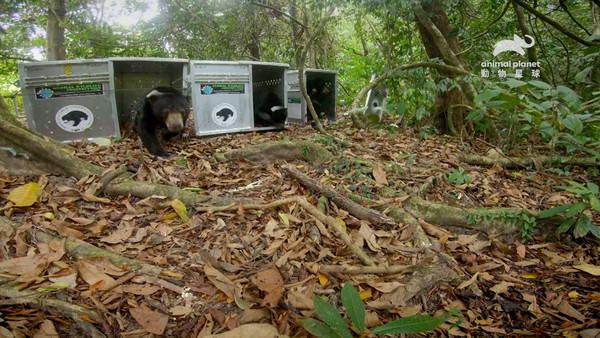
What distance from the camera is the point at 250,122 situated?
240 inches

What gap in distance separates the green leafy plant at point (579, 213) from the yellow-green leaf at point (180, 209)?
2855mm

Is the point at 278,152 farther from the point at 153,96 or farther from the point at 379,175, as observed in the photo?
the point at 153,96

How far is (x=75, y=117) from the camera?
4.83 metres

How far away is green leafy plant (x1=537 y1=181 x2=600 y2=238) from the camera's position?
7.97ft

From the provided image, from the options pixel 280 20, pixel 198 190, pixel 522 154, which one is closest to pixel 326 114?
pixel 280 20

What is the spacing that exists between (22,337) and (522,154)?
5668mm

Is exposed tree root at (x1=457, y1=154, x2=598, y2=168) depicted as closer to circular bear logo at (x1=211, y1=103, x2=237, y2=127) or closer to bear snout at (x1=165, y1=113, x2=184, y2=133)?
circular bear logo at (x1=211, y1=103, x2=237, y2=127)

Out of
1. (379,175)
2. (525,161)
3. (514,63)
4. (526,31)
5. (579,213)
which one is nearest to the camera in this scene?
(579,213)

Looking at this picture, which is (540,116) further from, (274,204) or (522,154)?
(274,204)

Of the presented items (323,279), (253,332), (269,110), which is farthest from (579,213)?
(269,110)

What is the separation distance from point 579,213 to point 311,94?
6298 mm

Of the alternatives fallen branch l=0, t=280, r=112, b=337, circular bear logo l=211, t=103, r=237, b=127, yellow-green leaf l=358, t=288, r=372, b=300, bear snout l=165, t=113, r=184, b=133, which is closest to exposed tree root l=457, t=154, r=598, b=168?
yellow-green leaf l=358, t=288, r=372, b=300

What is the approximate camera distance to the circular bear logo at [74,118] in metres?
4.75

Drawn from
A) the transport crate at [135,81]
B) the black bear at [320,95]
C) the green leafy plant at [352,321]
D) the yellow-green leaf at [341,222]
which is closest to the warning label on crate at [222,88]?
the transport crate at [135,81]
